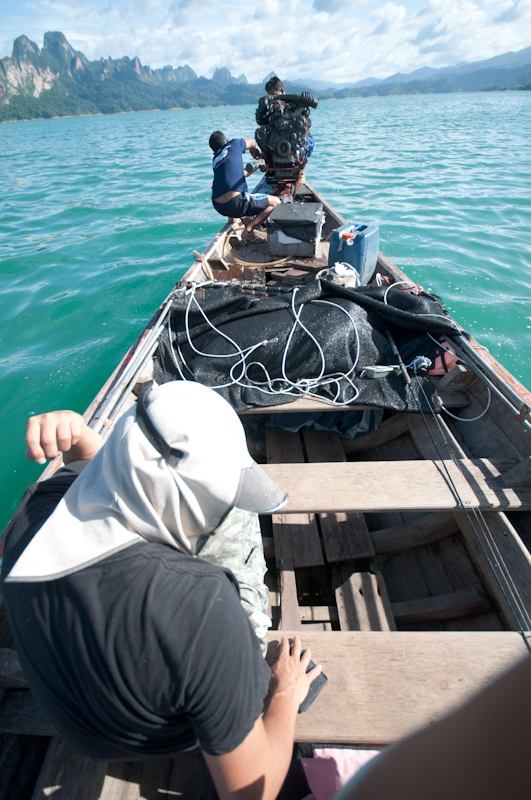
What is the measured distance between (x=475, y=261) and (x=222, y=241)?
20.6 feet

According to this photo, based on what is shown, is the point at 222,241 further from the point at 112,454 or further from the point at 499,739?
the point at 499,739

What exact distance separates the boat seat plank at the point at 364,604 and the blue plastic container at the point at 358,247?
141 inches

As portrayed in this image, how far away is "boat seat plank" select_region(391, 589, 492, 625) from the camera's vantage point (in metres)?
2.48

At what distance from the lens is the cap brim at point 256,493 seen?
51.1 inches

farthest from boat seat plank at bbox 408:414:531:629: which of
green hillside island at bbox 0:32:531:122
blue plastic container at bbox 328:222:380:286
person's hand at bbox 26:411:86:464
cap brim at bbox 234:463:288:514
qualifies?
green hillside island at bbox 0:32:531:122

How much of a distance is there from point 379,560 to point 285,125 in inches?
333

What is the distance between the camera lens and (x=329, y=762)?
1.67 metres

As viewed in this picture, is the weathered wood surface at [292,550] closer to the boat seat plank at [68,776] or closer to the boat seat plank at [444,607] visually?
the boat seat plank at [444,607]

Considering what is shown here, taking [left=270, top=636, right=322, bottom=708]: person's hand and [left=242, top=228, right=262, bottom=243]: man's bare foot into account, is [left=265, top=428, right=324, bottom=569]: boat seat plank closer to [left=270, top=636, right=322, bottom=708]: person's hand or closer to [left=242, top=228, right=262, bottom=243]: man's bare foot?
[left=270, top=636, right=322, bottom=708]: person's hand

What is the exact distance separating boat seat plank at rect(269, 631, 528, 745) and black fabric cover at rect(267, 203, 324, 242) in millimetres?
5558

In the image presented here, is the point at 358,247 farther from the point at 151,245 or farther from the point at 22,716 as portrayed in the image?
the point at 151,245

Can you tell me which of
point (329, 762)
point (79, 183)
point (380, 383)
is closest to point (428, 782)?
point (329, 762)

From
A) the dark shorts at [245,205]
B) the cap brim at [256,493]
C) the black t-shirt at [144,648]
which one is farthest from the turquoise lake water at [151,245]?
the cap brim at [256,493]

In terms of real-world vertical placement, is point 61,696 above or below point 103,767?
above
